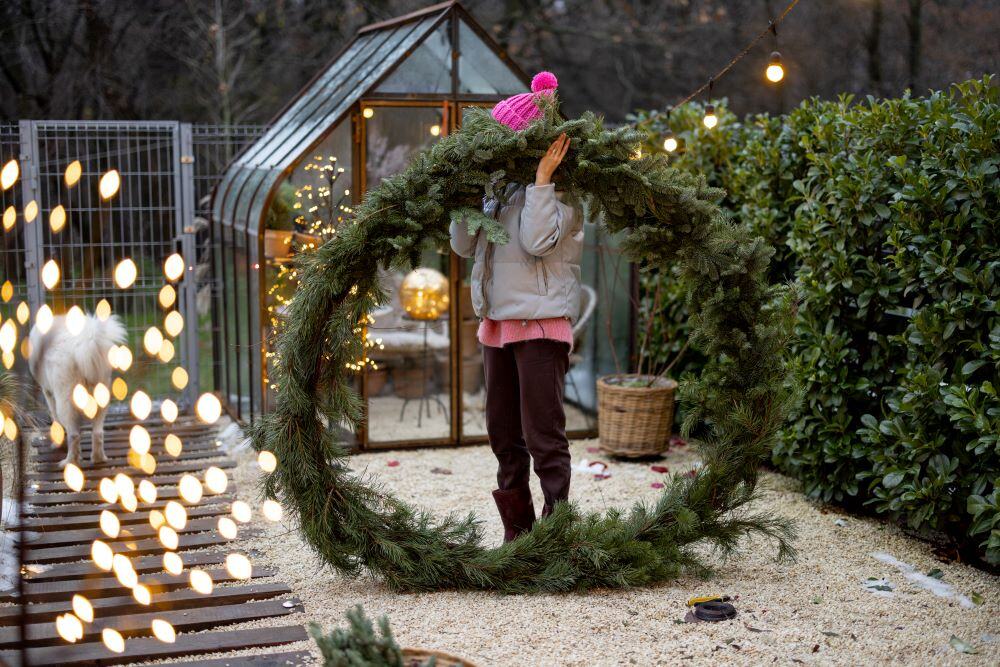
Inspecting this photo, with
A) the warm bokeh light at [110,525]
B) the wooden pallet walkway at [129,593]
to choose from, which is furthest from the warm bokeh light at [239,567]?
the warm bokeh light at [110,525]

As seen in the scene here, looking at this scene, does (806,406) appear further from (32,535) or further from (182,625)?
(32,535)

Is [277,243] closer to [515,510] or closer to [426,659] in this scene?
[515,510]

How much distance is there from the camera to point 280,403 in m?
4.17

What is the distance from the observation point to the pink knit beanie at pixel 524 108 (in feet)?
13.9

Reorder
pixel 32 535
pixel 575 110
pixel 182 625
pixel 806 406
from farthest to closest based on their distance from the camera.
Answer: pixel 575 110 → pixel 806 406 → pixel 32 535 → pixel 182 625

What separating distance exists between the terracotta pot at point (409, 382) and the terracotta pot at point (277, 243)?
1.12m

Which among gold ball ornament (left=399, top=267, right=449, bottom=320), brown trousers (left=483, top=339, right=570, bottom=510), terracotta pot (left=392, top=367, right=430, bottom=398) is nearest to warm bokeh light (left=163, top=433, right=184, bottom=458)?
terracotta pot (left=392, top=367, right=430, bottom=398)

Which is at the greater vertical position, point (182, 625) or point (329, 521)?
point (329, 521)

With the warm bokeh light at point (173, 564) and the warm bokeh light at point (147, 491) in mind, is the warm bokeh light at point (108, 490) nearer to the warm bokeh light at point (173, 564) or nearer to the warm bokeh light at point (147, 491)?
the warm bokeh light at point (147, 491)

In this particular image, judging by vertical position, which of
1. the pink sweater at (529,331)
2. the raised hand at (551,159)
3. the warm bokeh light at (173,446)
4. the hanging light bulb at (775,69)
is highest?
the hanging light bulb at (775,69)

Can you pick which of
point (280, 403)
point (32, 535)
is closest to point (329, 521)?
point (280, 403)

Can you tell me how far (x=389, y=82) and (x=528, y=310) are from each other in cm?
297

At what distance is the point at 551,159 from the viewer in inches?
161

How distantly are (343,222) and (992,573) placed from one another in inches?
130
